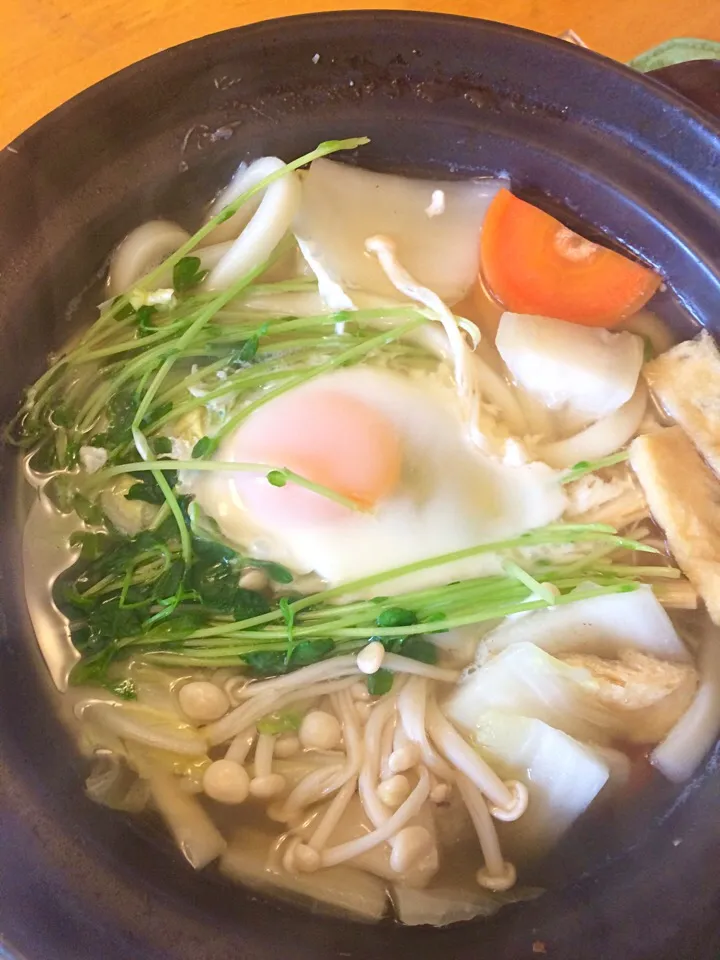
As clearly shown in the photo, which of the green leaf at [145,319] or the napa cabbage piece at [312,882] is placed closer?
the napa cabbage piece at [312,882]

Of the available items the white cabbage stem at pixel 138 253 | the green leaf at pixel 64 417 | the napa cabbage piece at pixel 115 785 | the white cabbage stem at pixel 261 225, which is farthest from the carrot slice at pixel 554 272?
the napa cabbage piece at pixel 115 785

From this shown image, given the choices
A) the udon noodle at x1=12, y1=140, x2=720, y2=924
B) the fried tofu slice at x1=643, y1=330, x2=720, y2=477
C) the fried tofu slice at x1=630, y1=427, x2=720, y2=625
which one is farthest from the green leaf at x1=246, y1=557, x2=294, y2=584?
the fried tofu slice at x1=643, y1=330, x2=720, y2=477

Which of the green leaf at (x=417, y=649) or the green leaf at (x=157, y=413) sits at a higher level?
the green leaf at (x=157, y=413)

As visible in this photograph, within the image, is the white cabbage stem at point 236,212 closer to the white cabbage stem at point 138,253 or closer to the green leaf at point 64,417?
the white cabbage stem at point 138,253

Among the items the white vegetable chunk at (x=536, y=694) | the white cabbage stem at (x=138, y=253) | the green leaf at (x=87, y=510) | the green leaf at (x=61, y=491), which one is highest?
the white cabbage stem at (x=138, y=253)

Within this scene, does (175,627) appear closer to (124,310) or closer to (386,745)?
(386,745)

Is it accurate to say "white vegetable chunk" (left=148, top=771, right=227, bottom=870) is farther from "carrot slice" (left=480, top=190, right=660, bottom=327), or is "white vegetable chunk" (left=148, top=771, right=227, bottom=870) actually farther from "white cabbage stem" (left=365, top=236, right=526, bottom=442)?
"carrot slice" (left=480, top=190, right=660, bottom=327)
